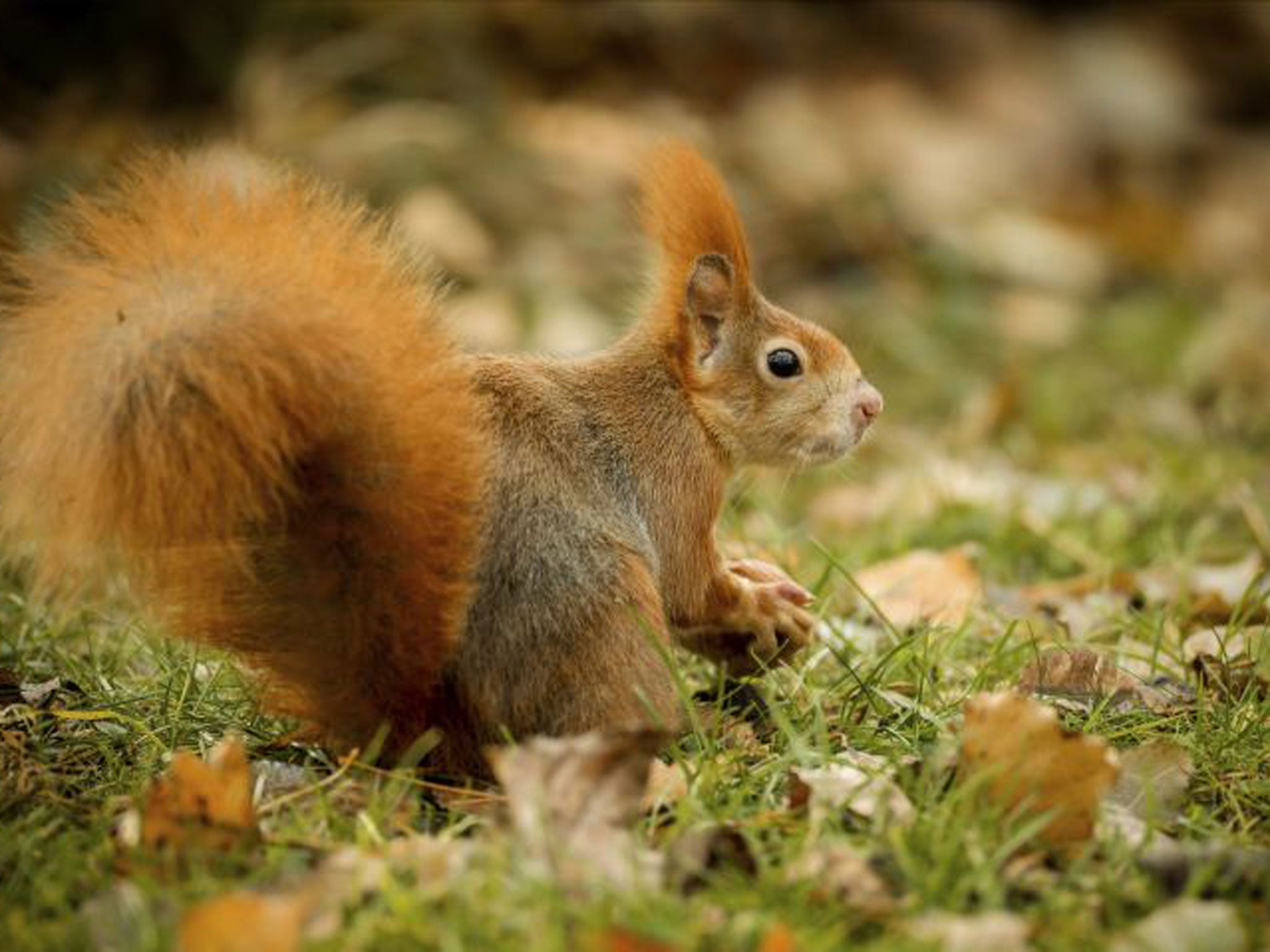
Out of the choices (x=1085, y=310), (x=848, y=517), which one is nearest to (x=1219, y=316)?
(x=1085, y=310)

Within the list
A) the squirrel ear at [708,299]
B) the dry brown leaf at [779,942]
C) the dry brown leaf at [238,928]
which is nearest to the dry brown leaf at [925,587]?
the squirrel ear at [708,299]

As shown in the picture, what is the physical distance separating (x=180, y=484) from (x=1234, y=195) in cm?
606

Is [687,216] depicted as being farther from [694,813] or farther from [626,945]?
[626,945]

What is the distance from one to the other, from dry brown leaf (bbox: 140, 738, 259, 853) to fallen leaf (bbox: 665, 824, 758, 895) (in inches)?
16.3

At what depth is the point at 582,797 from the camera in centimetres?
146

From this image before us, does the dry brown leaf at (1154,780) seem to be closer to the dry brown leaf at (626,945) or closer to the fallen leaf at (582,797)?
the fallen leaf at (582,797)

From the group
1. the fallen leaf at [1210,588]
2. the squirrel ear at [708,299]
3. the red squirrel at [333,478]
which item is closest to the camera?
the red squirrel at [333,478]

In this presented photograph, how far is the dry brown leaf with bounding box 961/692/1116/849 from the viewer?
1.51 metres

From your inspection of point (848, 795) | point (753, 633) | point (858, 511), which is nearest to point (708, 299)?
point (753, 633)

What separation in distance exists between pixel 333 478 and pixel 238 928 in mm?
471

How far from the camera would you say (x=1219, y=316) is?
203 inches

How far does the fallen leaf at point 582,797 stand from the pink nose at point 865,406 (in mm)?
824

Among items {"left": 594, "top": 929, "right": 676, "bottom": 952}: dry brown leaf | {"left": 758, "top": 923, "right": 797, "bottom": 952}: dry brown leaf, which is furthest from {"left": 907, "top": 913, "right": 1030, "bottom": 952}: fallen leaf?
{"left": 594, "top": 929, "right": 676, "bottom": 952}: dry brown leaf

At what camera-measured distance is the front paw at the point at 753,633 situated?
196 cm
